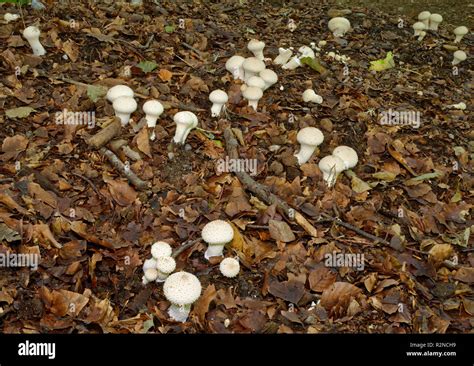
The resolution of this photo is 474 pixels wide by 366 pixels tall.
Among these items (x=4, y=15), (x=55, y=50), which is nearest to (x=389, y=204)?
(x=55, y=50)

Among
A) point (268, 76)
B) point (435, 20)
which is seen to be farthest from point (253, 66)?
point (435, 20)

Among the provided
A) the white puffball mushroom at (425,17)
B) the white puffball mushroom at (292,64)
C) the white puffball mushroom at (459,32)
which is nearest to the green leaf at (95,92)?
the white puffball mushroom at (292,64)

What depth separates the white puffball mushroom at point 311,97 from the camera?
591cm

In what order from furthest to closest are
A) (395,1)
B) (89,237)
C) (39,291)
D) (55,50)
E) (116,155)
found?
(395,1) < (55,50) < (116,155) < (89,237) < (39,291)

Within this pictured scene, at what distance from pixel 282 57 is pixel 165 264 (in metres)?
3.81

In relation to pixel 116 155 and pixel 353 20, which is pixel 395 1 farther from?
pixel 116 155

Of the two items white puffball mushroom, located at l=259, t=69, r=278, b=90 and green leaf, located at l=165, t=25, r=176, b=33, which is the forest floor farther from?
white puffball mushroom, located at l=259, t=69, r=278, b=90

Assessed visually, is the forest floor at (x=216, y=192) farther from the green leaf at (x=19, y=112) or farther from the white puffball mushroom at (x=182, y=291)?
the white puffball mushroom at (x=182, y=291)

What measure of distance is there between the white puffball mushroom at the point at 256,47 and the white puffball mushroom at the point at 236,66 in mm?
317

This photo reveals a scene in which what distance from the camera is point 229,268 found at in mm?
3922

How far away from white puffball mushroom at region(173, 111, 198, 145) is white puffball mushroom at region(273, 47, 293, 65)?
6.76ft

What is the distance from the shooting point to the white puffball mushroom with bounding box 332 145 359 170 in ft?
16.2

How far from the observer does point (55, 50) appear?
592 centimetres
